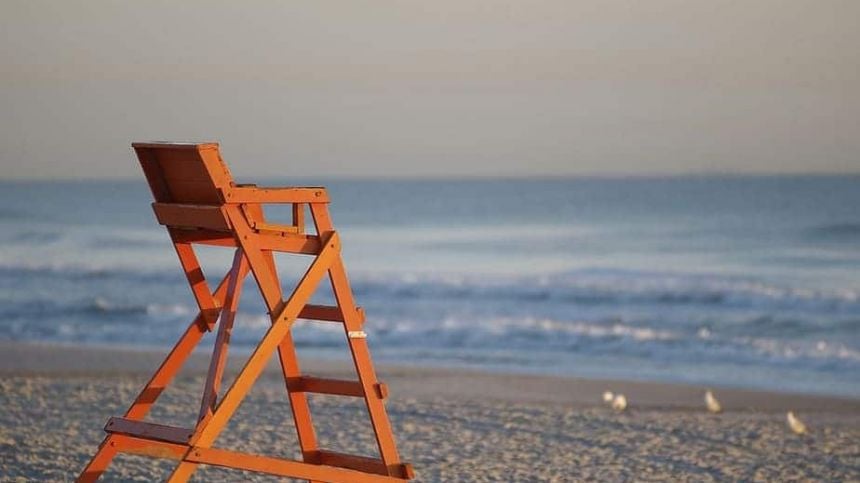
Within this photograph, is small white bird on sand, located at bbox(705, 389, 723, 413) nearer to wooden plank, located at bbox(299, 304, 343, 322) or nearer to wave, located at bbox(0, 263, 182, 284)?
wooden plank, located at bbox(299, 304, 343, 322)

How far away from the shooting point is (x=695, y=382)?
424 inches

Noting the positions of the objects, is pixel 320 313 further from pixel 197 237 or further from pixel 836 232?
pixel 836 232

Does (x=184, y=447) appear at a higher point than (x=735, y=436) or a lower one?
lower

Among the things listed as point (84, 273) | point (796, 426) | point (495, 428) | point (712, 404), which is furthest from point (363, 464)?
point (84, 273)

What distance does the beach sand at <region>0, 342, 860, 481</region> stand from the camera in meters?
6.62

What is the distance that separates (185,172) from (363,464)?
1.14 meters

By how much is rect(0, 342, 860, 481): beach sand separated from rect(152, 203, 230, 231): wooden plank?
2085 millimetres

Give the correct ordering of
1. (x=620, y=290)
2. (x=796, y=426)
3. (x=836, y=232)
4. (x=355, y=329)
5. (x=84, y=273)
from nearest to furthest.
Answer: (x=355, y=329) → (x=796, y=426) → (x=620, y=290) → (x=84, y=273) → (x=836, y=232)

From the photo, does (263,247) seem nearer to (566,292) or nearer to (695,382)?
(695,382)

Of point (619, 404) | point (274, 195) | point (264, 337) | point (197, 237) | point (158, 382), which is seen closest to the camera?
point (264, 337)

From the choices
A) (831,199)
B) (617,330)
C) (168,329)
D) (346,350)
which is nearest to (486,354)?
(346,350)

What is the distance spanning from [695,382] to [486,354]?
8.23 ft

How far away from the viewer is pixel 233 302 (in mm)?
4281

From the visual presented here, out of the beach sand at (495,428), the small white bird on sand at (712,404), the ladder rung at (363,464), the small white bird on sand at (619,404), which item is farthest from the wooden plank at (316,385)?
the small white bird on sand at (712,404)
